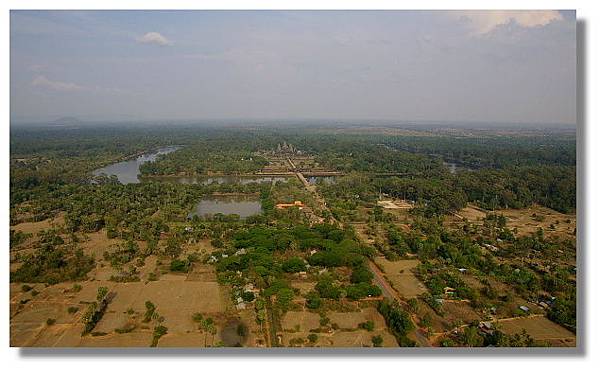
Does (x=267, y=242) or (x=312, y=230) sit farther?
(x=312, y=230)

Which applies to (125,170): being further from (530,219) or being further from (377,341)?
(377,341)

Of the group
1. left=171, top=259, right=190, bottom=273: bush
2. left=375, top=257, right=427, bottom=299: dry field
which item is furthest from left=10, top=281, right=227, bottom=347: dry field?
left=375, top=257, right=427, bottom=299: dry field

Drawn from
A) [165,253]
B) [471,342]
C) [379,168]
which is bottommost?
[471,342]

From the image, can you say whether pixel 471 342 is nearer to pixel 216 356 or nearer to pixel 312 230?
pixel 216 356

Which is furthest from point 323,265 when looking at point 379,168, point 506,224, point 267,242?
Answer: point 379,168

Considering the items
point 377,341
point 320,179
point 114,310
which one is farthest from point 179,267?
point 320,179

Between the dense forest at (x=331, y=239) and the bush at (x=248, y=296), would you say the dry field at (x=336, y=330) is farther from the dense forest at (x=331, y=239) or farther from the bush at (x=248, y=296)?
the bush at (x=248, y=296)

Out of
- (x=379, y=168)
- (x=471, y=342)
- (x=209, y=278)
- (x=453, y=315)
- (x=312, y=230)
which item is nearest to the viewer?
(x=471, y=342)
